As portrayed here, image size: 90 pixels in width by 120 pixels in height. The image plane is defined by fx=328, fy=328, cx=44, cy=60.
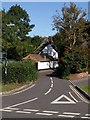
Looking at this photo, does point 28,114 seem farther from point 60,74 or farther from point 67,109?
point 60,74

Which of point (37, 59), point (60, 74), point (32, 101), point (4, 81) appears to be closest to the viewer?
point (32, 101)

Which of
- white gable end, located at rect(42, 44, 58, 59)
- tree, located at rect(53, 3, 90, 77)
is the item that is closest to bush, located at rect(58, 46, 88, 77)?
tree, located at rect(53, 3, 90, 77)

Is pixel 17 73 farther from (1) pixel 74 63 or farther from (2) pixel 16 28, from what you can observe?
(2) pixel 16 28

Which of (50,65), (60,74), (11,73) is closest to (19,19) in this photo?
(50,65)

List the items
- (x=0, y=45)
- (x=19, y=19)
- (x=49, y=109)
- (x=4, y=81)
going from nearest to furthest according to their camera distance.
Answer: (x=49, y=109), (x=4, y=81), (x=0, y=45), (x=19, y=19)

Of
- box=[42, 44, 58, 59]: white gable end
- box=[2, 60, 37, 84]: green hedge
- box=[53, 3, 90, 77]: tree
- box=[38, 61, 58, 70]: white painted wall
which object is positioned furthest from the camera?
box=[42, 44, 58, 59]: white gable end

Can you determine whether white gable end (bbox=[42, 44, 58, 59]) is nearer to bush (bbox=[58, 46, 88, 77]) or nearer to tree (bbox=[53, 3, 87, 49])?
tree (bbox=[53, 3, 87, 49])

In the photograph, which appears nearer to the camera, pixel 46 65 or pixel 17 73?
pixel 17 73

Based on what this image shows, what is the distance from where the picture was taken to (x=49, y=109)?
18.5 metres

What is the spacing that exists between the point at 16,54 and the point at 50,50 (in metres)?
10.6

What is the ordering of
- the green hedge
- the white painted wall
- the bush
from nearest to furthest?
the green hedge
the bush
the white painted wall

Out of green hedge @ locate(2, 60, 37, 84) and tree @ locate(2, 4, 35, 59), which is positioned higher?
tree @ locate(2, 4, 35, 59)

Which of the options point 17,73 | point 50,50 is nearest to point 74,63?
point 17,73

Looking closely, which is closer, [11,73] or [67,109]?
[67,109]
